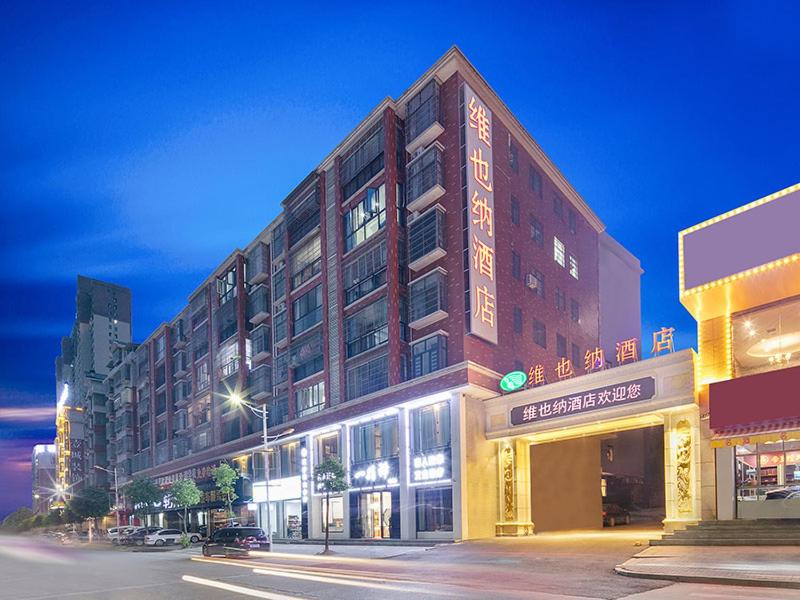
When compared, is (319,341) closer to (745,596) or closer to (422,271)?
(422,271)

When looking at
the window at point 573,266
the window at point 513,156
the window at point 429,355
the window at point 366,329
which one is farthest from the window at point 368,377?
the window at point 573,266

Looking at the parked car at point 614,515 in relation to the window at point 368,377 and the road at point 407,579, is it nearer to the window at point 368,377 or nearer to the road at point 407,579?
the road at point 407,579

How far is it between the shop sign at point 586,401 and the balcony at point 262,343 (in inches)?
1198

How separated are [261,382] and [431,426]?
25755 mm

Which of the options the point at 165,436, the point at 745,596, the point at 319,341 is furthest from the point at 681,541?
the point at 165,436

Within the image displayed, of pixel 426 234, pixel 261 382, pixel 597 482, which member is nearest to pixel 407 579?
pixel 426 234

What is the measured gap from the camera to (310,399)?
51.7m

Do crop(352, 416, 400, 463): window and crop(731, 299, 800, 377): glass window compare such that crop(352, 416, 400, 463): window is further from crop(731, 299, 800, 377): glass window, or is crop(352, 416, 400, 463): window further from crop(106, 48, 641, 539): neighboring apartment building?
crop(731, 299, 800, 377): glass window

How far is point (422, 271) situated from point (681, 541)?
22129 mm

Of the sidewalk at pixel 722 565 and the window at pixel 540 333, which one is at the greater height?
the window at pixel 540 333

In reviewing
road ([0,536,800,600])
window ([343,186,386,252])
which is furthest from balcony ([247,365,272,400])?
road ([0,536,800,600])

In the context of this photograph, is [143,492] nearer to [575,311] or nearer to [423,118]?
[575,311]

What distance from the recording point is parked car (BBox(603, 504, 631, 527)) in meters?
45.5

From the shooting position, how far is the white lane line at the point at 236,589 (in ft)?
53.1
